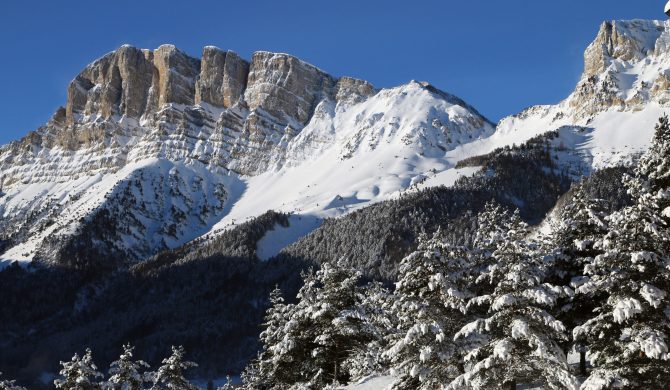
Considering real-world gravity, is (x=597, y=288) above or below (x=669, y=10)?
below

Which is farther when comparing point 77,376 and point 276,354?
point 77,376

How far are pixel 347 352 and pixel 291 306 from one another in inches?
254

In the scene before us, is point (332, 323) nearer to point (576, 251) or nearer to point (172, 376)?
point (576, 251)

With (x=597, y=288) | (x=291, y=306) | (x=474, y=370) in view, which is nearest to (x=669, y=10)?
(x=597, y=288)

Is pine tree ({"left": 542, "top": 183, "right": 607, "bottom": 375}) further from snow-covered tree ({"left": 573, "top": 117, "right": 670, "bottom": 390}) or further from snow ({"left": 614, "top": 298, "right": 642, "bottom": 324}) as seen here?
snow ({"left": 614, "top": 298, "right": 642, "bottom": 324})

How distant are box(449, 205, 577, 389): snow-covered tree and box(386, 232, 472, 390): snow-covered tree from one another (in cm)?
101

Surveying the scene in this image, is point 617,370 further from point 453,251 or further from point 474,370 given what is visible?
point 453,251

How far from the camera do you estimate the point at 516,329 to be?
2695 cm

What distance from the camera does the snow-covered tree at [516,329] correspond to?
26.9 meters

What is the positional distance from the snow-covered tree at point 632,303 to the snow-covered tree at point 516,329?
131 centimetres

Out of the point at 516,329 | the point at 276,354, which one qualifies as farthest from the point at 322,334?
the point at 516,329

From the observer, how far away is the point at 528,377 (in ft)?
94.3

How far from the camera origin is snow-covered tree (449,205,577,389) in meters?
26.9

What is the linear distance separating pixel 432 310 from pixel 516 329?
4.55 m
